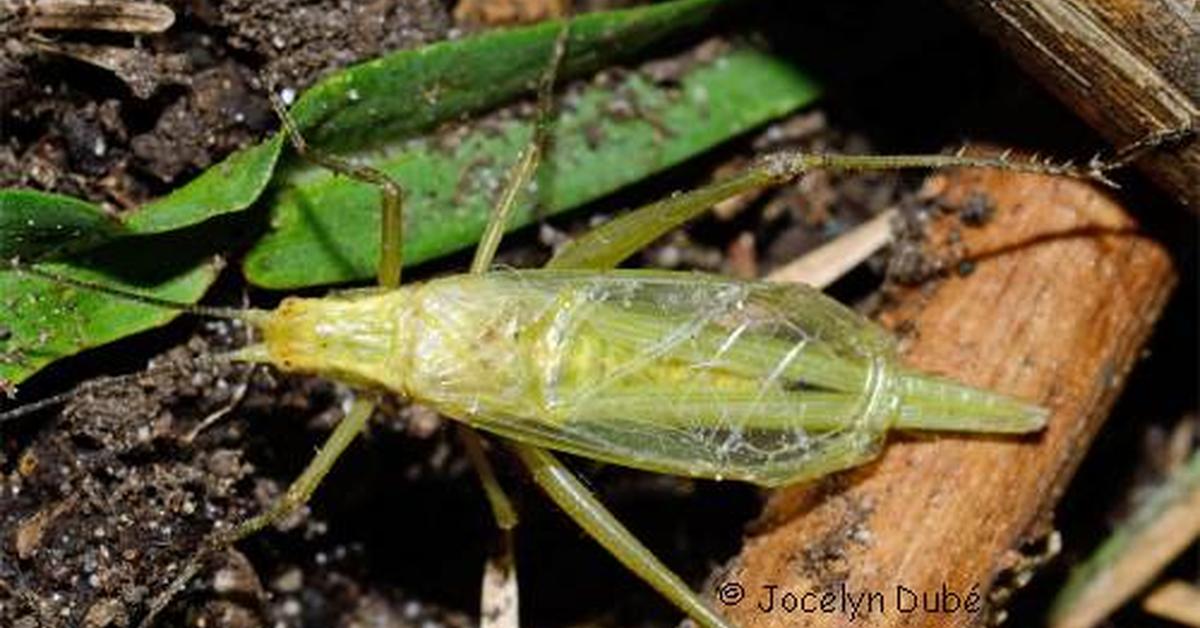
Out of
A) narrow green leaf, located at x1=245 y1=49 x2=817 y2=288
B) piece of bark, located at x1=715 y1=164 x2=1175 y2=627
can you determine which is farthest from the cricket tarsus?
piece of bark, located at x1=715 y1=164 x2=1175 y2=627

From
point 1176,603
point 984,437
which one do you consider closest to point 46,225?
point 984,437

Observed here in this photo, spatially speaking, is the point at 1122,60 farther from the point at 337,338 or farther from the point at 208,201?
the point at 208,201

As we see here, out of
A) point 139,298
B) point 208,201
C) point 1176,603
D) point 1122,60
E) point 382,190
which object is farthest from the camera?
point 1176,603

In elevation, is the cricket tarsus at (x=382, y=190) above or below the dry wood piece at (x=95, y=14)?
below

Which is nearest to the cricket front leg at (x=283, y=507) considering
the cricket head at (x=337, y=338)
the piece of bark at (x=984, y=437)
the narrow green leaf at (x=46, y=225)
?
the cricket head at (x=337, y=338)

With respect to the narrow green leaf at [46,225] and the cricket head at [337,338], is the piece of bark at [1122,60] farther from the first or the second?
the narrow green leaf at [46,225]

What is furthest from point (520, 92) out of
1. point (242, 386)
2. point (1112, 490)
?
point (1112, 490)

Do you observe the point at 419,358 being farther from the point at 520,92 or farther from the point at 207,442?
the point at 520,92
